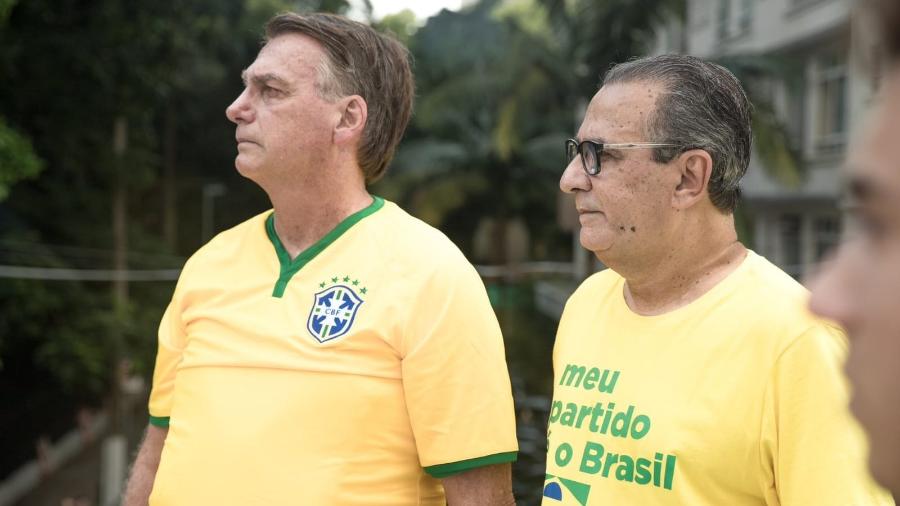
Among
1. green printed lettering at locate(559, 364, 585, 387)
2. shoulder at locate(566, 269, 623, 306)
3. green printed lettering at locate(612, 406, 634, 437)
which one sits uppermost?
shoulder at locate(566, 269, 623, 306)

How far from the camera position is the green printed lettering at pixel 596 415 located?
1.95 meters

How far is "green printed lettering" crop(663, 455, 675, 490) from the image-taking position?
5.93ft

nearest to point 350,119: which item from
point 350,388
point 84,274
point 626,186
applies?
point 350,388

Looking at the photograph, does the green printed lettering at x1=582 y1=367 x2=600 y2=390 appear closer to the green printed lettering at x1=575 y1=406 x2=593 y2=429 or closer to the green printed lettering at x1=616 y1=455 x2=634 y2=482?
the green printed lettering at x1=575 y1=406 x2=593 y2=429

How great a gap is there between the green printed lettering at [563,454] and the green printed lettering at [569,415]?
42 mm

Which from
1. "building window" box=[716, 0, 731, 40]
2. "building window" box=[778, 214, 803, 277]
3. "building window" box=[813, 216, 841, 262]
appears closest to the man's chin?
"building window" box=[813, 216, 841, 262]

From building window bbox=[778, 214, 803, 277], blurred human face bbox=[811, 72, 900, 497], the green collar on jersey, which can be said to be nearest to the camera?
blurred human face bbox=[811, 72, 900, 497]

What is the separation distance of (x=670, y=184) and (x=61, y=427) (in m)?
21.6

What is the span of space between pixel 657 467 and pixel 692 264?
40 cm

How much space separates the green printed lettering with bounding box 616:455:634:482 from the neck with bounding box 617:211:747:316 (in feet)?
0.99

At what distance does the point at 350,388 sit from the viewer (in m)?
2.28

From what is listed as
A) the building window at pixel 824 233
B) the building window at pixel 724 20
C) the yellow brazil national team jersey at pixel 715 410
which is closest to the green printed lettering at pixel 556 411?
the yellow brazil national team jersey at pixel 715 410

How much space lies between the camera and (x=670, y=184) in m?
2.01

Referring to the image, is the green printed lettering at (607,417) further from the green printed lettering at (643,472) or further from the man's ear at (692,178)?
the man's ear at (692,178)
